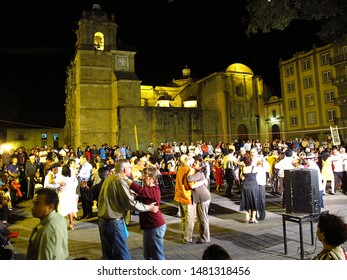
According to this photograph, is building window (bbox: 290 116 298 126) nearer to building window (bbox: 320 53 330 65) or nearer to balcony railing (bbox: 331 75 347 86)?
balcony railing (bbox: 331 75 347 86)

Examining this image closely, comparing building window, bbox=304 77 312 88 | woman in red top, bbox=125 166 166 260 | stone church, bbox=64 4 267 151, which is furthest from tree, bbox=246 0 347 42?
building window, bbox=304 77 312 88

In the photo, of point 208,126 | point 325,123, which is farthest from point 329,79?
point 208,126

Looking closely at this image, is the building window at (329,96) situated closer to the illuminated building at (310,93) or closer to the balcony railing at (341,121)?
the illuminated building at (310,93)

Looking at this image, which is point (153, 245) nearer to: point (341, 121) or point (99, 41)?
point (99, 41)

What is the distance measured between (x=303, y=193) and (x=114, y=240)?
369cm

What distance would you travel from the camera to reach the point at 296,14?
884 centimetres

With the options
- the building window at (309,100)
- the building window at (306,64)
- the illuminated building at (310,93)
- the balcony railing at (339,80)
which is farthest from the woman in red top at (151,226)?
the building window at (306,64)

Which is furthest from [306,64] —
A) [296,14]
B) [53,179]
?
[53,179]

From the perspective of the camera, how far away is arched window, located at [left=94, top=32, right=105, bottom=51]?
1437 inches

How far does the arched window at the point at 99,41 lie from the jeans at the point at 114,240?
35510 millimetres

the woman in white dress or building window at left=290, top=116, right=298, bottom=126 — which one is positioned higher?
building window at left=290, top=116, right=298, bottom=126

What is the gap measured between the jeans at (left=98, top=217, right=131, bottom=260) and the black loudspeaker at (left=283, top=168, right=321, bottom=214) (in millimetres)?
3365

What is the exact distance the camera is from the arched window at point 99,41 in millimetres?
36500
